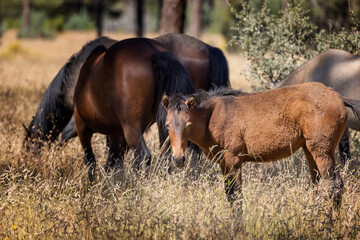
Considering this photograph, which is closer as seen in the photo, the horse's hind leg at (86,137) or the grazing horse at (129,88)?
the grazing horse at (129,88)

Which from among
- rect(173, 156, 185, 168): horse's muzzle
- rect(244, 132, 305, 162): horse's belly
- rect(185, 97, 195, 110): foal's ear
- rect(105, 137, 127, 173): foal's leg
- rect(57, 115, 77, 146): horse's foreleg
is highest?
rect(185, 97, 195, 110): foal's ear

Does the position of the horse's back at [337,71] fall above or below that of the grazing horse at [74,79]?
above

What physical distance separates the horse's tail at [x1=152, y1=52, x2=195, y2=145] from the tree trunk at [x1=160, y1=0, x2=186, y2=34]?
374cm

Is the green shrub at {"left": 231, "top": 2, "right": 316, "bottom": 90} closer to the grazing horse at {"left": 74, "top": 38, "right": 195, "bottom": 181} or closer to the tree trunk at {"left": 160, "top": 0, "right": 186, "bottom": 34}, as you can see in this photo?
the tree trunk at {"left": 160, "top": 0, "right": 186, "bottom": 34}

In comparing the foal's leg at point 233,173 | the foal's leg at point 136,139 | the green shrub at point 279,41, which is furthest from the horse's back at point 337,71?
Answer: the foal's leg at point 233,173

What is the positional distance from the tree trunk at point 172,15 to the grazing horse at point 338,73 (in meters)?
3.42

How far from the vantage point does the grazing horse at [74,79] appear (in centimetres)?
637

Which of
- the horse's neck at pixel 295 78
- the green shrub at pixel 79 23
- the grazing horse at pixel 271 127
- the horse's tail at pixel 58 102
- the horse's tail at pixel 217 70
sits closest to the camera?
the grazing horse at pixel 271 127

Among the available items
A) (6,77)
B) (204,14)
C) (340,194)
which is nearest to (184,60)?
(340,194)

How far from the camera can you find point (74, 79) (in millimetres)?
7176

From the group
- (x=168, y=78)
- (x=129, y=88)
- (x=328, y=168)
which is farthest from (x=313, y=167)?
(x=129, y=88)

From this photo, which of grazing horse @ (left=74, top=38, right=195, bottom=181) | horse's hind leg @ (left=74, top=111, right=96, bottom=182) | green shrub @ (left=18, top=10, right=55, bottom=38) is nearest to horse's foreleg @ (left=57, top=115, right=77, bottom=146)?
horse's hind leg @ (left=74, top=111, right=96, bottom=182)

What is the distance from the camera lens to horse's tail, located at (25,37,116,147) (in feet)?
22.6

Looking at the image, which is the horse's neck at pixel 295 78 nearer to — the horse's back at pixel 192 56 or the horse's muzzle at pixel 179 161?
the horse's back at pixel 192 56
